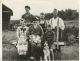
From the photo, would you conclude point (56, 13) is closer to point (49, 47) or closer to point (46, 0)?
point (46, 0)

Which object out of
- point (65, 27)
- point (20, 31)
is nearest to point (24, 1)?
point (20, 31)

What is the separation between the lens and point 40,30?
3.15 feet

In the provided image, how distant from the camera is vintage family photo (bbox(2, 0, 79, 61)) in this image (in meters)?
0.95

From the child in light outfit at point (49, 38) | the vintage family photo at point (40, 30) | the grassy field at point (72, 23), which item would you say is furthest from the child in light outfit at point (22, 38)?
the grassy field at point (72, 23)

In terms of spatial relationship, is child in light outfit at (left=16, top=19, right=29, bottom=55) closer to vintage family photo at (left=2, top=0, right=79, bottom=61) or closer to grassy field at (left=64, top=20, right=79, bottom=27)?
vintage family photo at (left=2, top=0, right=79, bottom=61)

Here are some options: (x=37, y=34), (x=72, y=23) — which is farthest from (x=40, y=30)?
(x=72, y=23)

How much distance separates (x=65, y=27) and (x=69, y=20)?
0.05 m

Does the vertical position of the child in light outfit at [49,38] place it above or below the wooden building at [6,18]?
below

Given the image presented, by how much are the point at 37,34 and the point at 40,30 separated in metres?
0.03

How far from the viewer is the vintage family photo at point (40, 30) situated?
3.12 ft

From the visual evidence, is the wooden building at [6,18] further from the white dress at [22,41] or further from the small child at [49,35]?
the small child at [49,35]

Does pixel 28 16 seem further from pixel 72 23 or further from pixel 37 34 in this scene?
pixel 72 23

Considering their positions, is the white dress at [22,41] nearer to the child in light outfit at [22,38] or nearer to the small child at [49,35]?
the child in light outfit at [22,38]

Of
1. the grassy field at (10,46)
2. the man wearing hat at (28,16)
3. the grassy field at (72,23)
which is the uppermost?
the man wearing hat at (28,16)
